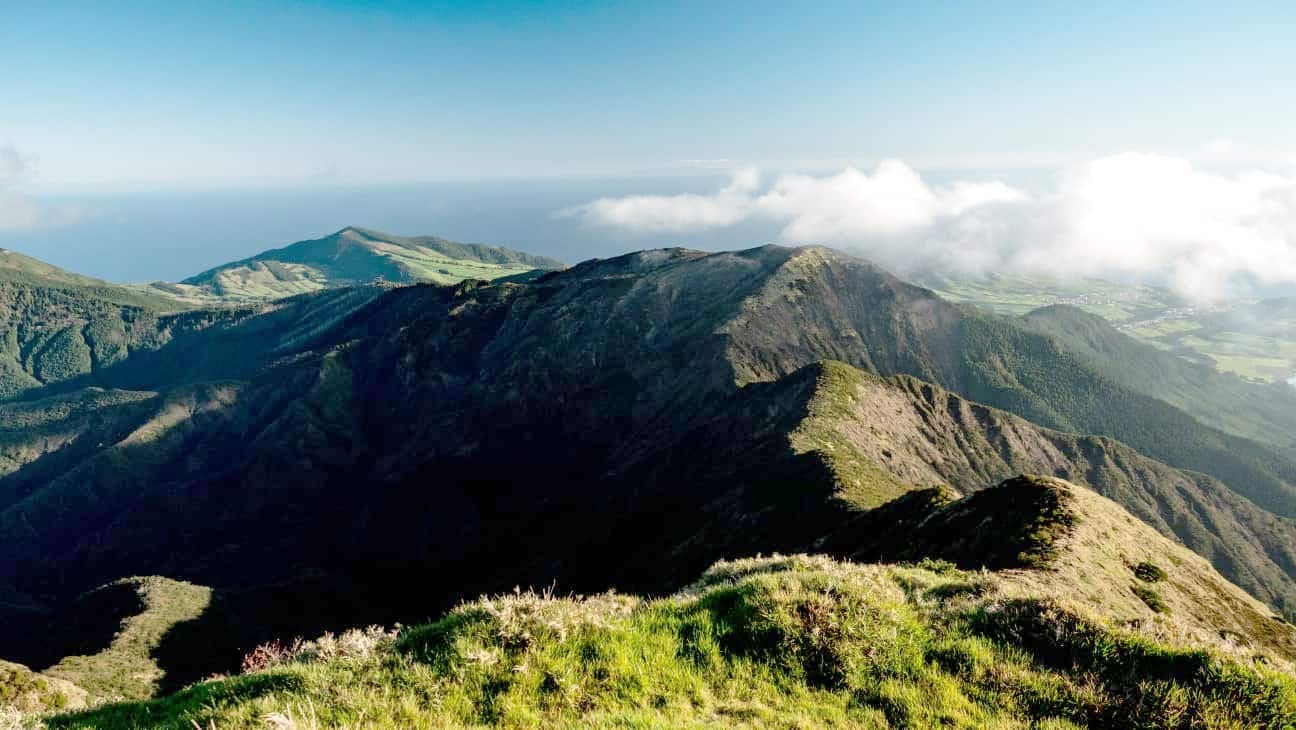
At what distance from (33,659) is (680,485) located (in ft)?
Answer: 398

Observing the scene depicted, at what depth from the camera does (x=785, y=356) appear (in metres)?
171

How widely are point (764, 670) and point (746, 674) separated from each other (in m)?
0.37

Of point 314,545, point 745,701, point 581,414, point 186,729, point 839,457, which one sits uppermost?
point 186,729

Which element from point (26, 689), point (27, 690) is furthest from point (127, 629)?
point (27, 690)

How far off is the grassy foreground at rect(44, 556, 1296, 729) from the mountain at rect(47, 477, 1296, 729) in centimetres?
3

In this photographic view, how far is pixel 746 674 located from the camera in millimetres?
9047

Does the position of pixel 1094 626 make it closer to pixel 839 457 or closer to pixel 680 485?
pixel 839 457

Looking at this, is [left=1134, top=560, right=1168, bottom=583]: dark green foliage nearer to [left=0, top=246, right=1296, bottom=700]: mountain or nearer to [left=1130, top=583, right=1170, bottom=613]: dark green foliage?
[left=1130, top=583, right=1170, bottom=613]: dark green foliage

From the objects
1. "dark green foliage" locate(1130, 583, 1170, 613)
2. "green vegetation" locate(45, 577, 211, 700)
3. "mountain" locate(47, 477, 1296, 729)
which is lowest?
"green vegetation" locate(45, 577, 211, 700)

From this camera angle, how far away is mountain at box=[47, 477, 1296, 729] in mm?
7555

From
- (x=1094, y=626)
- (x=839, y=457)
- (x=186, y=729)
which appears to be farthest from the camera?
(x=839, y=457)

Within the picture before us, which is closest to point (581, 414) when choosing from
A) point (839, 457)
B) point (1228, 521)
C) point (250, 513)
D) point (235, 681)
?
point (839, 457)

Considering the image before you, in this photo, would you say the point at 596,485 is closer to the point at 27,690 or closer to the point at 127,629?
the point at 27,690

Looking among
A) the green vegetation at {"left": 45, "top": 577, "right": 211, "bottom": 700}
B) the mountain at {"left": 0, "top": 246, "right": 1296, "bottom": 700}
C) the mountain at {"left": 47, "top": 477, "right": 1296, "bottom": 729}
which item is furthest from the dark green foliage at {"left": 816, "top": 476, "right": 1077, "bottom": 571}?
the green vegetation at {"left": 45, "top": 577, "right": 211, "bottom": 700}
